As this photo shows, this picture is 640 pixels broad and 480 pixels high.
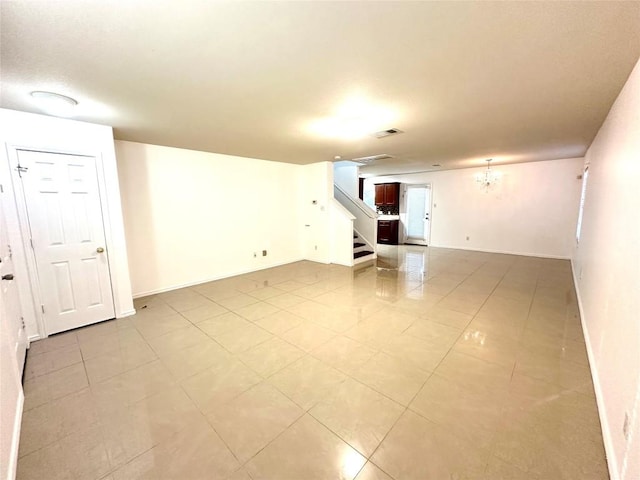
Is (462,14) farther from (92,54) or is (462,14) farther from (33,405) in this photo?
(33,405)

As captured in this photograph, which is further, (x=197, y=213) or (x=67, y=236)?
(x=197, y=213)

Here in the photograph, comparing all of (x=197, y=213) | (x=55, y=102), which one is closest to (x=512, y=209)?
(x=197, y=213)

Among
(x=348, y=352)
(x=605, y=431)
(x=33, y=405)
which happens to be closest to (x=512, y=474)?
(x=605, y=431)

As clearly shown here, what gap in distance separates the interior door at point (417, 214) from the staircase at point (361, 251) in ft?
8.94

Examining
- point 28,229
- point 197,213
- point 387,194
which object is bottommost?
point 28,229

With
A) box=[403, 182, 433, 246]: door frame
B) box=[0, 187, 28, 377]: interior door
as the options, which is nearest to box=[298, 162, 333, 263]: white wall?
box=[403, 182, 433, 246]: door frame

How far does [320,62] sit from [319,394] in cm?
246

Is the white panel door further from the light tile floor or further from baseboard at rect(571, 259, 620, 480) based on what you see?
baseboard at rect(571, 259, 620, 480)

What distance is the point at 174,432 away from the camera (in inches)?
64.7

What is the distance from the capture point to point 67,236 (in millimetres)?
2973

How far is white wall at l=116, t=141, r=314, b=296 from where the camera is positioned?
13.2ft

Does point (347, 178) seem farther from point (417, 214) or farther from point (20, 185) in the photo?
point (20, 185)

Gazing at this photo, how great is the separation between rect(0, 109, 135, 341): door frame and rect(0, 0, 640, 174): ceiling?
22 centimetres

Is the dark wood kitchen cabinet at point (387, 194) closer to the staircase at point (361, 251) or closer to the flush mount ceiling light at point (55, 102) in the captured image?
the staircase at point (361, 251)
